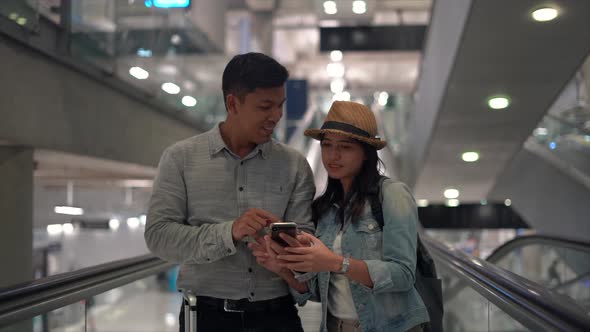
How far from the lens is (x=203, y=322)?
203cm

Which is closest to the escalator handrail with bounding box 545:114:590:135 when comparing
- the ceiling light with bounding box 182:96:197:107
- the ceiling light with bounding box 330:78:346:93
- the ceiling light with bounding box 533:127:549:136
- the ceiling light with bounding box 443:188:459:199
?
the ceiling light with bounding box 533:127:549:136

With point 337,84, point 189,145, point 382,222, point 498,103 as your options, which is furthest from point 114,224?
point 382,222

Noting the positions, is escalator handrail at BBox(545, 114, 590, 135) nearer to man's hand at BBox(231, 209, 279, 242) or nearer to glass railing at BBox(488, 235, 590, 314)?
glass railing at BBox(488, 235, 590, 314)

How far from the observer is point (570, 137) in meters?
8.15

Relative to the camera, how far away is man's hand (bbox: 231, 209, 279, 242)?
1765 millimetres

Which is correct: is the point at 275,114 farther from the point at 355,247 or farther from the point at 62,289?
the point at 62,289

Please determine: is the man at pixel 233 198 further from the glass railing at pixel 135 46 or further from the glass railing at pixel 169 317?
the glass railing at pixel 135 46

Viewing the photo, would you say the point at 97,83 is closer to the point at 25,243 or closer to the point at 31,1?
the point at 31,1

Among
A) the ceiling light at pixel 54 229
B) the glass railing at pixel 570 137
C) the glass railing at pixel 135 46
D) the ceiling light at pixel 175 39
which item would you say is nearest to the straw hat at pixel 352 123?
the glass railing at pixel 135 46

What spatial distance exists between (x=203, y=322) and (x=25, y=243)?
4091 mm

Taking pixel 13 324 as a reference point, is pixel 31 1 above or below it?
above

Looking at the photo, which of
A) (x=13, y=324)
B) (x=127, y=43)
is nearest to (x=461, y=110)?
(x=127, y=43)

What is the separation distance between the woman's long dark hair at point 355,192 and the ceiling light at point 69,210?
42.9 ft

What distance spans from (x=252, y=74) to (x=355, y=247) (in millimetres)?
671
